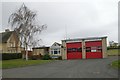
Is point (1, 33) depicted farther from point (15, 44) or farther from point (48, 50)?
point (48, 50)

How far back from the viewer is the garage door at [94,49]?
46237mm

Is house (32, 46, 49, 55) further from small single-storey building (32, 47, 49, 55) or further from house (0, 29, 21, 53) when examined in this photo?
house (0, 29, 21, 53)

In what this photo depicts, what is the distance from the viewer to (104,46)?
45594mm

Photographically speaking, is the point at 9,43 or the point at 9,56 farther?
the point at 9,43

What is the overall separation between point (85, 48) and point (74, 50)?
269 centimetres

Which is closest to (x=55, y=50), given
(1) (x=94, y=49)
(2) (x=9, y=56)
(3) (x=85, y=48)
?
(2) (x=9, y=56)

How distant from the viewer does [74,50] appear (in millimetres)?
48938

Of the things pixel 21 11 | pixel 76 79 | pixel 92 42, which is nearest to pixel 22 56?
pixel 21 11

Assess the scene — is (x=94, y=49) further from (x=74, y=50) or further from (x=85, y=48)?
(x=74, y=50)

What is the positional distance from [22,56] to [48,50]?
9.98 m


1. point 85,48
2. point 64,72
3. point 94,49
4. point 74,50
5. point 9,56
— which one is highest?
point 85,48

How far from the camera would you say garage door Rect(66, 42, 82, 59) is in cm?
4843

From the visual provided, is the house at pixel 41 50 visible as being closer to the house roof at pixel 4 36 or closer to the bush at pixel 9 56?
the house roof at pixel 4 36

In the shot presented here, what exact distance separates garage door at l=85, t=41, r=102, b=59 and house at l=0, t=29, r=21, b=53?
64.6 ft
